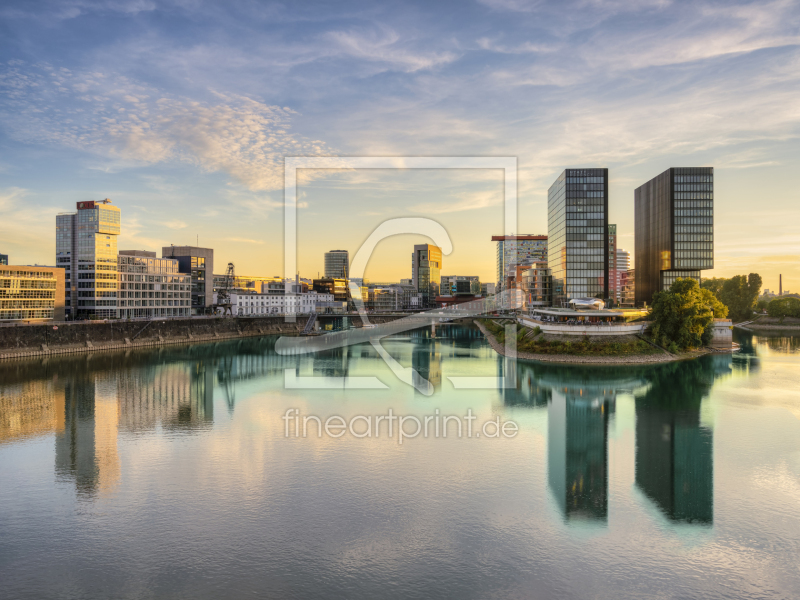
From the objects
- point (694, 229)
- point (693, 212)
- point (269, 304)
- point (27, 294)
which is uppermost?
point (693, 212)

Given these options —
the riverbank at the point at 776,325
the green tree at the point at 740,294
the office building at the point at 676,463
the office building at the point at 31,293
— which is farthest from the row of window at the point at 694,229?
the office building at the point at 31,293

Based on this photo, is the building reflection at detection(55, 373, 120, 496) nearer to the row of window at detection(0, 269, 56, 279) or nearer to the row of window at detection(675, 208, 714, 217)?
the row of window at detection(0, 269, 56, 279)

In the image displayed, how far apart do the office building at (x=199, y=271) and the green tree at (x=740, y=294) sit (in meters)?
128

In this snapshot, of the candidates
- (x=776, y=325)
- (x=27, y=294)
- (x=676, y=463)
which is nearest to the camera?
(x=676, y=463)

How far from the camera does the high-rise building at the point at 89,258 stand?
295ft

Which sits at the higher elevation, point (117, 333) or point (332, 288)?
point (332, 288)

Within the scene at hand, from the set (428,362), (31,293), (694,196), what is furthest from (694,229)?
(31,293)

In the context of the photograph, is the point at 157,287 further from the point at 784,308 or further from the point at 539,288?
the point at 784,308

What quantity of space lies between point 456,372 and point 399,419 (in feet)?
76.0

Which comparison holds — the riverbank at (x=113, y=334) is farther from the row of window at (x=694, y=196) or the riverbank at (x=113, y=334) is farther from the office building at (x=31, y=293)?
the row of window at (x=694, y=196)

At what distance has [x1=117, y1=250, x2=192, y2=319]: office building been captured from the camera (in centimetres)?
9500

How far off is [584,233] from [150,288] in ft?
279

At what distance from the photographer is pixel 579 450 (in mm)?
30047

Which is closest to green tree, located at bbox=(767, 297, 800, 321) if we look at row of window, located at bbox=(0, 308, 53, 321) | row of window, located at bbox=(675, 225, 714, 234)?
row of window, located at bbox=(675, 225, 714, 234)
